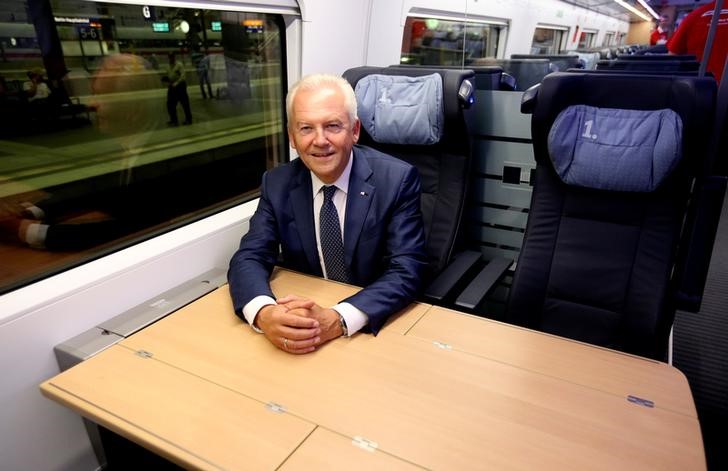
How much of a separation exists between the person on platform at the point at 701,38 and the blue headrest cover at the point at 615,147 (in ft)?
3.22

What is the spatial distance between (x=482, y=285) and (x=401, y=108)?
2.97 feet

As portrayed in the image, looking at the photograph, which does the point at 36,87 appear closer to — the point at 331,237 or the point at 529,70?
the point at 331,237

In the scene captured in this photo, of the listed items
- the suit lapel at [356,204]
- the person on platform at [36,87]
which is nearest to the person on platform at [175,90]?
the person on platform at [36,87]

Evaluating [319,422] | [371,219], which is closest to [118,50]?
[371,219]

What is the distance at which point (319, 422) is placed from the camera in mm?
1091

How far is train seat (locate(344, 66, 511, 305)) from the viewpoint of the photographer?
205 centimetres

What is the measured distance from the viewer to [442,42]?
11.1 ft

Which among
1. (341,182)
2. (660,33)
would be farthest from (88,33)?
(660,33)

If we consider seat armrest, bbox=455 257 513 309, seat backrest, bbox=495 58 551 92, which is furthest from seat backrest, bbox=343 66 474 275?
seat backrest, bbox=495 58 551 92

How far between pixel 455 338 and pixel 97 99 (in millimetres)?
2795

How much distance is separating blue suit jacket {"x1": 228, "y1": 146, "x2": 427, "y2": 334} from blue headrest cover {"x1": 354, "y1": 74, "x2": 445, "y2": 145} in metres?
0.32

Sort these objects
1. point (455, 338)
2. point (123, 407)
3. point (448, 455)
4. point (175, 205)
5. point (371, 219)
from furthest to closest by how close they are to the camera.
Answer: point (175, 205), point (371, 219), point (455, 338), point (123, 407), point (448, 455)

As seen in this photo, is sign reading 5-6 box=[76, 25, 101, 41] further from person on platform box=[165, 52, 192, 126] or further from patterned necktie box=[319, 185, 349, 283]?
patterned necktie box=[319, 185, 349, 283]

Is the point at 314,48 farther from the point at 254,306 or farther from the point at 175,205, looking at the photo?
the point at 175,205
